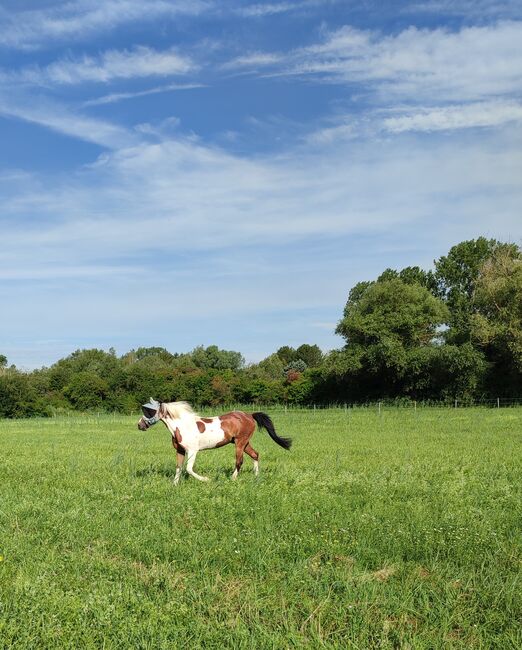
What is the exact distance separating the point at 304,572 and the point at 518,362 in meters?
49.0

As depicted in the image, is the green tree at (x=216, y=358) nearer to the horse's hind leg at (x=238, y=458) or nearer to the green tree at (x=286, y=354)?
the green tree at (x=286, y=354)

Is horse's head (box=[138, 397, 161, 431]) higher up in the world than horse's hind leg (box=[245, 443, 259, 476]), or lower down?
higher up

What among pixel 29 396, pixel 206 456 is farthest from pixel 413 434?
pixel 29 396

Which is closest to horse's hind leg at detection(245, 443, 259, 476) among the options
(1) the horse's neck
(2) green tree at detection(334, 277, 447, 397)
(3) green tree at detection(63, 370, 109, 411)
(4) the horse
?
(4) the horse

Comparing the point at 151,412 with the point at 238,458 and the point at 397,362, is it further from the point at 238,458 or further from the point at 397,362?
the point at 397,362

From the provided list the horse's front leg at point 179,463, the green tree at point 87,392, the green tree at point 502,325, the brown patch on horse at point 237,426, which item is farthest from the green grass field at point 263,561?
the green tree at point 87,392

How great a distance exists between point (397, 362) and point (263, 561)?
49.5 m

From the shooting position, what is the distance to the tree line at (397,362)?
170 feet

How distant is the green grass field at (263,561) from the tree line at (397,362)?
42.6 meters

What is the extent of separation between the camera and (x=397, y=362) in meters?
54.2

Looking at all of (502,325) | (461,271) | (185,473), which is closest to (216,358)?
(461,271)

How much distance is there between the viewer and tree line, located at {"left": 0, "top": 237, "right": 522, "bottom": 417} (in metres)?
51.9

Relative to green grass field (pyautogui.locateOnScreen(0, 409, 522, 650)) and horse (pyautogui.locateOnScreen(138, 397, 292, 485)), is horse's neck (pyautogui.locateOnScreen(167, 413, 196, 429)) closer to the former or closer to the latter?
horse (pyautogui.locateOnScreen(138, 397, 292, 485))

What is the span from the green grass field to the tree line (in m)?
42.6
